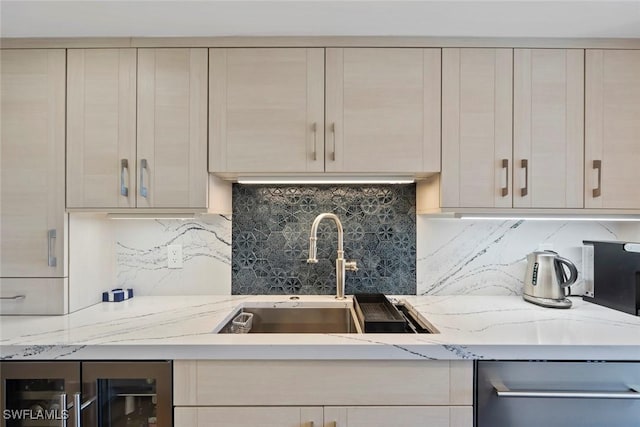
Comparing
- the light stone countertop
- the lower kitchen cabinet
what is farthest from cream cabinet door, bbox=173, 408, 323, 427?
the light stone countertop

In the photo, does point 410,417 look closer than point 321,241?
Yes

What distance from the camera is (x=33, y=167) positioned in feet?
4.81

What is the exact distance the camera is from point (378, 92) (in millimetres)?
1473

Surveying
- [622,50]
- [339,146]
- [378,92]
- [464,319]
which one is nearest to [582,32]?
[622,50]

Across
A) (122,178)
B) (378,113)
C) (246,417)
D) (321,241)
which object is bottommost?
(246,417)

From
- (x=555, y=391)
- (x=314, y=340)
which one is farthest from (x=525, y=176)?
(x=314, y=340)

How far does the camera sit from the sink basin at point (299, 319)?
175 cm

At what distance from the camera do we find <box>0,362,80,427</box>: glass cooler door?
117 centimetres

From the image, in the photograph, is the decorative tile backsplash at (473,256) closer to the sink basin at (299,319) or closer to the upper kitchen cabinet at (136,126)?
the sink basin at (299,319)

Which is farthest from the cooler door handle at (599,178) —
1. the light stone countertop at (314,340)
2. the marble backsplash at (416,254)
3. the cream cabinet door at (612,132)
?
the light stone countertop at (314,340)

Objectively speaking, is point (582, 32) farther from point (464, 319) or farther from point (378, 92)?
point (464, 319)

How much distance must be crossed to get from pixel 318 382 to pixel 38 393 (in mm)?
977

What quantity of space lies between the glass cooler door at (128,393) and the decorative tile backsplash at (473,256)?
50.7 inches

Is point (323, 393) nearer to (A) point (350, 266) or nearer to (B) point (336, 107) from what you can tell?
(A) point (350, 266)
